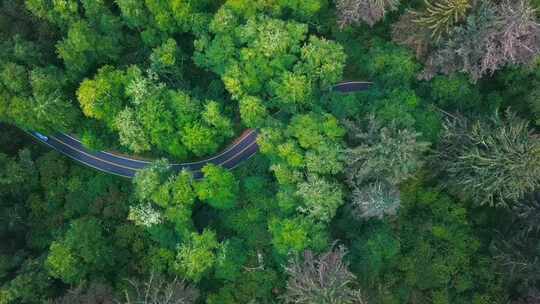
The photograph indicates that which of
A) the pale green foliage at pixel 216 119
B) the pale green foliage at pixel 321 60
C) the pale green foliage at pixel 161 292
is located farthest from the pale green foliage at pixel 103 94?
the pale green foliage at pixel 321 60

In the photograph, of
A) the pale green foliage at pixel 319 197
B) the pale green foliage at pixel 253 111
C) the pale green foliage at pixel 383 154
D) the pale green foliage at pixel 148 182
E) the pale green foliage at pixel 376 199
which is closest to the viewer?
the pale green foliage at pixel 383 154

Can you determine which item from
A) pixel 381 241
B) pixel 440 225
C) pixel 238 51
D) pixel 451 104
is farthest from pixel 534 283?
pixel 238 51

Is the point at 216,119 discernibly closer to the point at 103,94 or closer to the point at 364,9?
the point at 103,94

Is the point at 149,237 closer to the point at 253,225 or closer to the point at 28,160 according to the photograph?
the point at 253,225

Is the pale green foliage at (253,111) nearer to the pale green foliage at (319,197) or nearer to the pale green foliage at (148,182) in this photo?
the pale green foliage at (319,197)

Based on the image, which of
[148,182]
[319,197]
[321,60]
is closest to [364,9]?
[321,60]

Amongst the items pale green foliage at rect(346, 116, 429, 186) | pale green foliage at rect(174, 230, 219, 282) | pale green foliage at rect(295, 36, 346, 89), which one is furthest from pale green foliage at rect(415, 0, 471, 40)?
pale green foliage at rect(174, 230, 219, 282)
